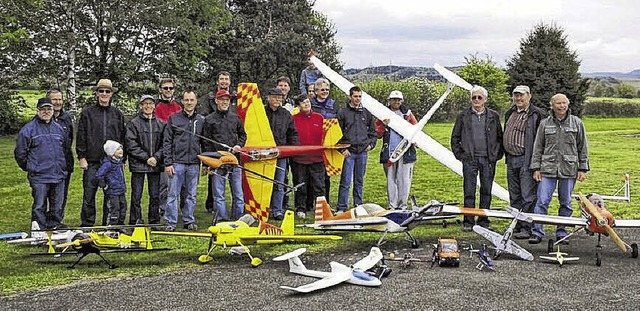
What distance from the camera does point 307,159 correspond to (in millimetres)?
9273

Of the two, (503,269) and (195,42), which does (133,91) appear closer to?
(195,42)

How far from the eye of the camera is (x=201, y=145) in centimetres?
831

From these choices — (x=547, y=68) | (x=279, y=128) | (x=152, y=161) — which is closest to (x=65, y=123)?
(x=152, y=161)

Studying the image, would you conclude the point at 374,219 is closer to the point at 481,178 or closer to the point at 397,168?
the point at 481,178

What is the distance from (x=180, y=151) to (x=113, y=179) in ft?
2.97

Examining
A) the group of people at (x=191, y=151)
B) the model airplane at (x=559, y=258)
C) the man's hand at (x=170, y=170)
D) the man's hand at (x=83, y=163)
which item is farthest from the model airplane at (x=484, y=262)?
the man's hand at (x=83, y=163)

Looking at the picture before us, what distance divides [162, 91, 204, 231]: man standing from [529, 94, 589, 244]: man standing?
4266 millimetres

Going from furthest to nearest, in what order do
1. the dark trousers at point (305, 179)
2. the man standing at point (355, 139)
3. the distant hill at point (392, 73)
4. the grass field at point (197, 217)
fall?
1. the distant hill at point (392, 73)
2. the dark trousers at point (305, 179)
3. the man standing at point (355, 139)
4. the grass field at point (197, 217)

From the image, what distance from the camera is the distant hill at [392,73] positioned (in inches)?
1537

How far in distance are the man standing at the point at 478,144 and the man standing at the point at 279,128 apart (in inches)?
90.7

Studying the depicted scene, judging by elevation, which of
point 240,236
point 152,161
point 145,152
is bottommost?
point 240,236

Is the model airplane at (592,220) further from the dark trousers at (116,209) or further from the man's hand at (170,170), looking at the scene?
the dark trousers at (116,209)

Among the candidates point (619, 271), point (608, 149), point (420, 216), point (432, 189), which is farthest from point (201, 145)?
point (608, 149)

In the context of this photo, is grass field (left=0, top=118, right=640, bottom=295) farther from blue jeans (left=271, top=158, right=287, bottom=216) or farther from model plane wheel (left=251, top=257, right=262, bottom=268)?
blue jeans (left=271, top=158, right=287, bottom=216)
